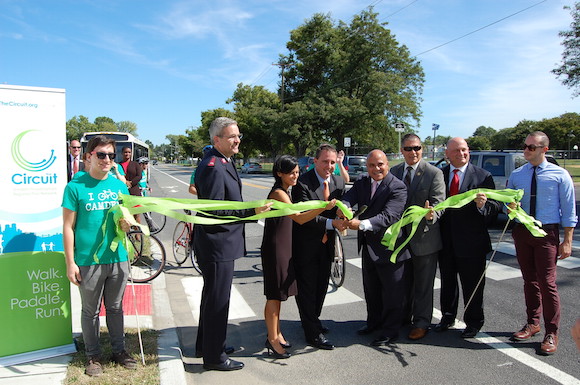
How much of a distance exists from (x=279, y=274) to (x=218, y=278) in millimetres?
582

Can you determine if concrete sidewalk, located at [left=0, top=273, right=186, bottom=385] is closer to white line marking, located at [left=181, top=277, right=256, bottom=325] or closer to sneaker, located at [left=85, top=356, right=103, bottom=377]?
sneaker, located at [left=85, top=356, right=103, bottom=377]

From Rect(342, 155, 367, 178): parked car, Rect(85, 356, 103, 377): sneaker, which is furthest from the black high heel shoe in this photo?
Rect(342, 155, 367, 178): parked car

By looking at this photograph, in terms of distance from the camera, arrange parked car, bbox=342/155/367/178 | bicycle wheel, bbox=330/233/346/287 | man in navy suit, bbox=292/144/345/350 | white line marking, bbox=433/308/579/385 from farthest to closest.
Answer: parked car, bbox=342/155/367/178 < bicycle wheel, bbox=330/233/346/287 < man in navy suit, bbox=292/144/345/350 < white line marking, bbox=433/308/579/385

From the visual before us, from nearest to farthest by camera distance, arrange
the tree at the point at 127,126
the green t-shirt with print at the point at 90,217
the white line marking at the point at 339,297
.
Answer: the green t-shirt with print at the point at 90,217
the white line marking at the point at 339,297
the tree at the point at 127,126

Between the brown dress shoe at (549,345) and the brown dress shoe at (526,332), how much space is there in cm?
23

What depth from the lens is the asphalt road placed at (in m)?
3.53

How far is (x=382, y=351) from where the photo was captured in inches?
160

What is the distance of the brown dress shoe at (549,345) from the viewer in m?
3.84

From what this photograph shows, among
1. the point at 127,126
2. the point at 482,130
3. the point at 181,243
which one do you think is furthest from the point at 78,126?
the point at 482,130

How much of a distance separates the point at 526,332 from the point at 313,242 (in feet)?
7.85

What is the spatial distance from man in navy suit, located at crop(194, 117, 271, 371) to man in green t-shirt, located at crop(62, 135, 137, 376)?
2.18 ft

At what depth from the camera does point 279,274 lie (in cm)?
381

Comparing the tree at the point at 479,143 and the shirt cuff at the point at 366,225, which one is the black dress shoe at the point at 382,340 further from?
the tree at the point at 479,143

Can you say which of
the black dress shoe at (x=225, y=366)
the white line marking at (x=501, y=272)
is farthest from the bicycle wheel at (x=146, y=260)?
the white line marking at (x=501, y=272)
